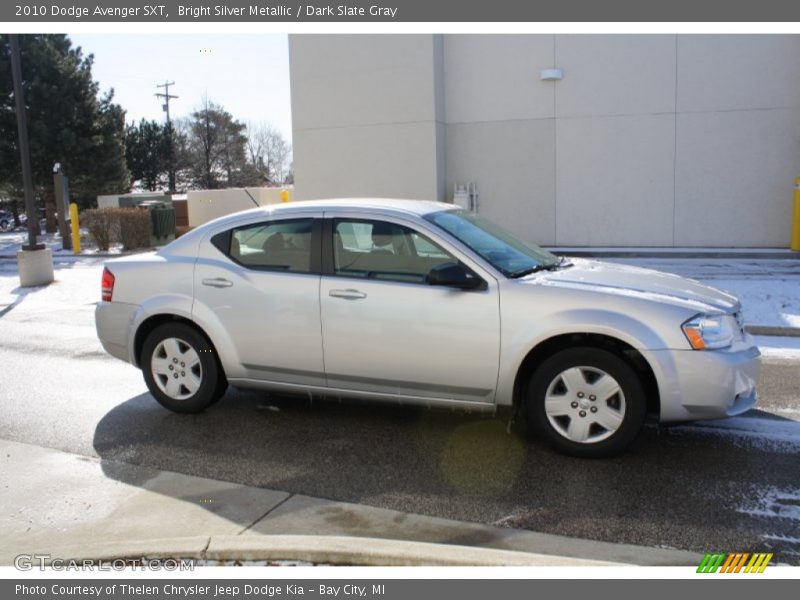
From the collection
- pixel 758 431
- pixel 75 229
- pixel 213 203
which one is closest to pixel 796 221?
pixel 758 431

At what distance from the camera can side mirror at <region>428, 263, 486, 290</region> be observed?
4957 mm

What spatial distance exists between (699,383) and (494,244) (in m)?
1.76

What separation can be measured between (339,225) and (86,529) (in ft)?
8.74

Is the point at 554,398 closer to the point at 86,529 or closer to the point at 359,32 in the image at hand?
the point at 86,529

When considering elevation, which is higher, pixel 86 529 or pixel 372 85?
pixel 372 85

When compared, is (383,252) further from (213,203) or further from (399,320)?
(213,203)

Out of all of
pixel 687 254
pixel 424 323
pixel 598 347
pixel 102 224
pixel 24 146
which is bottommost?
pixel 687 254

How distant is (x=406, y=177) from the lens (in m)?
17.3

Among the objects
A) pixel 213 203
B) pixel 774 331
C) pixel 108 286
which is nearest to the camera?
pixel 108 286

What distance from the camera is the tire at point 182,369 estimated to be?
19.1 ft

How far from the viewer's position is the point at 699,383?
4.61 m

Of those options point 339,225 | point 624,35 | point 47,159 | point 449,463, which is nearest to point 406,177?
point 624,35

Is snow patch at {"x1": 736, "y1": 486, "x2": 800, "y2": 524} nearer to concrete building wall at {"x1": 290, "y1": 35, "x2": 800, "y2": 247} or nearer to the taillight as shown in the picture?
the taillight

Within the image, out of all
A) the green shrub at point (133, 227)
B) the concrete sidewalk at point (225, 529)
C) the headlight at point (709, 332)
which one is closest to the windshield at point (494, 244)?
the headlight at point (709, 332)
